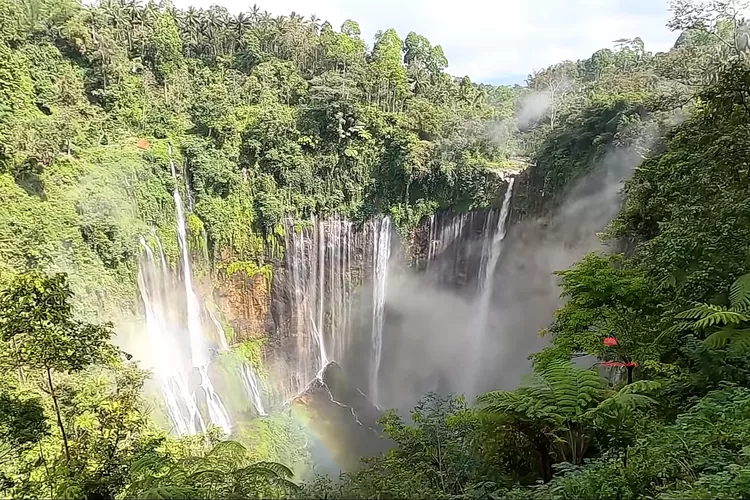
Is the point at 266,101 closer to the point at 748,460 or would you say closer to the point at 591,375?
the point at 591,375

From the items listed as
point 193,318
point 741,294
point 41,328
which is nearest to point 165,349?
point 193,318

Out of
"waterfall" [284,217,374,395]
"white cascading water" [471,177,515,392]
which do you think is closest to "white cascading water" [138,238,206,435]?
"waterfall" [284,217,374,395]

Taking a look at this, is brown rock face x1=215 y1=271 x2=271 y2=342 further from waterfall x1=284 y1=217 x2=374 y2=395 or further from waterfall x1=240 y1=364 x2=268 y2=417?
waterfall x1=240 y1=364 x2=268 y2=417

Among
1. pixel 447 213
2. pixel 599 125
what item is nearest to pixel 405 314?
pixel 447 213

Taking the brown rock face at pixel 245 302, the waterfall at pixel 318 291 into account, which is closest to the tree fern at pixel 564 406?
the brown rock face at pixel 245 302

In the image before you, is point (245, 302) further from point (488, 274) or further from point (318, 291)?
point (488, 274)
